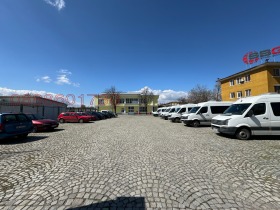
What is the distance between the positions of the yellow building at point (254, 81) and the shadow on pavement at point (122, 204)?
31.9 metres

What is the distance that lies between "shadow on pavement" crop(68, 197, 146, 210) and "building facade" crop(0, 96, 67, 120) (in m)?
23.8

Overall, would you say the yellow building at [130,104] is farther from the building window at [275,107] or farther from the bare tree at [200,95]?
the building window at [275,107]

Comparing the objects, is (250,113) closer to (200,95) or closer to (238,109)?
(238,109)

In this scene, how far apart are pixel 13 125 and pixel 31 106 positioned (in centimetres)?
1824

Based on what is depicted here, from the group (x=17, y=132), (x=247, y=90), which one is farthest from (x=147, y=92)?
(x=17, y=132)

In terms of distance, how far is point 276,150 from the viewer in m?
6.41

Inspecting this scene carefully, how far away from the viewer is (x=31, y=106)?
2419 cm

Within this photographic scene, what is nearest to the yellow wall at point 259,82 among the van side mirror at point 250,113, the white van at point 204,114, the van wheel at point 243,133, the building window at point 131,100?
the white van at point 204,114

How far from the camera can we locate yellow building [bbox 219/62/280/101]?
1071 inches

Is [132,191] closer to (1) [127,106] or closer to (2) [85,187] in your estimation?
(2) [85,187]

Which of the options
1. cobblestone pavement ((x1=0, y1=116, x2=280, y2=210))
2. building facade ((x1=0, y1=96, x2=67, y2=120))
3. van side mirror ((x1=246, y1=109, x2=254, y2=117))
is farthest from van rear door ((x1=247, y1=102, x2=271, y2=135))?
building facade ((x1=0, y1=96, x2=67, y2=120))

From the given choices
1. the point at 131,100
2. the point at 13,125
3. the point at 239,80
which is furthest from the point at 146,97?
the point at 13,125

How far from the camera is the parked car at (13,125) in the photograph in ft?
27.0

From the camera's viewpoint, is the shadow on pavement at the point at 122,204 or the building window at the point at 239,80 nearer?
the shadow on pavement at the point at 122,204
